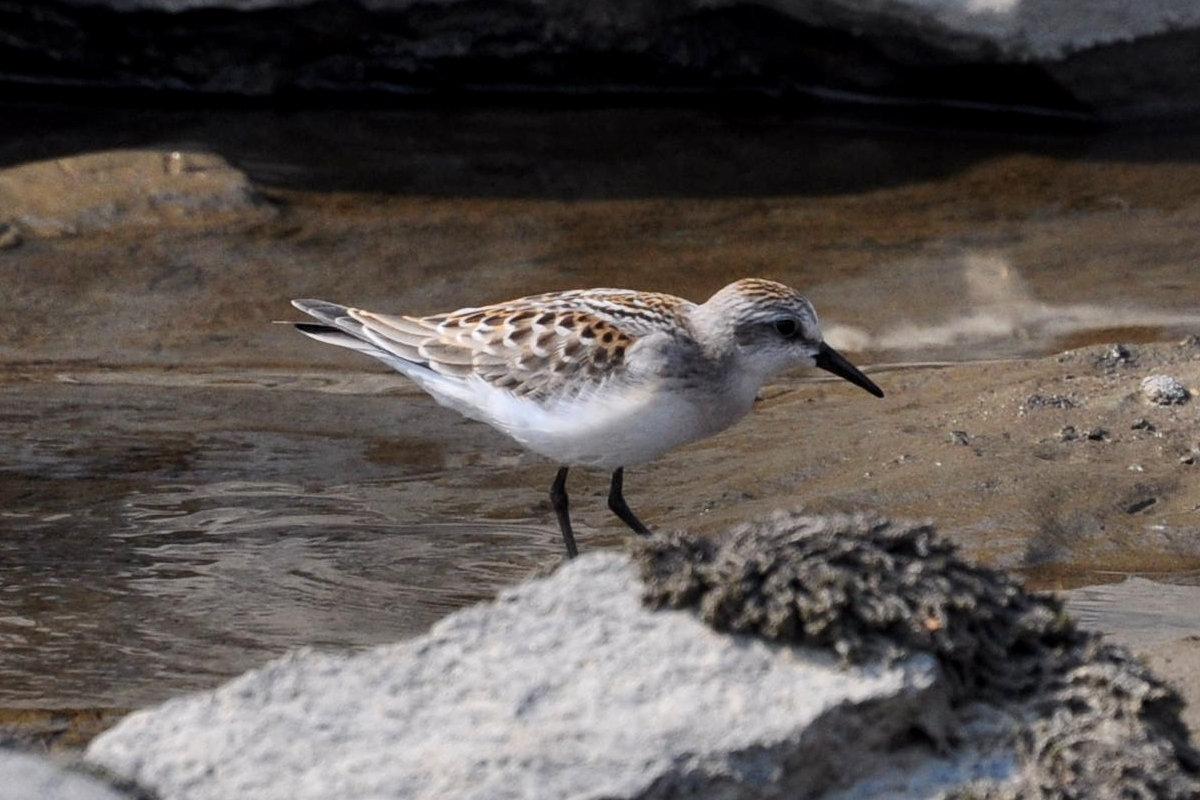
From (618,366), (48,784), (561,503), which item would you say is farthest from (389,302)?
(48,784)

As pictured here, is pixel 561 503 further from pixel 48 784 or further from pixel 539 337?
pixel 48 784

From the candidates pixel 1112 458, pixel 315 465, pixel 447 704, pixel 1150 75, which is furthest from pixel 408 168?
pixel 447 704

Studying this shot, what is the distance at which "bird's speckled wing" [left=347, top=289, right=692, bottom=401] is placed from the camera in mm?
6219

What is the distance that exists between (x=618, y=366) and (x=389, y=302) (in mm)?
3264

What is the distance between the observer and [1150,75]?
1146 centimetres

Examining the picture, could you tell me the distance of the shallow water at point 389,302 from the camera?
6.25 meters

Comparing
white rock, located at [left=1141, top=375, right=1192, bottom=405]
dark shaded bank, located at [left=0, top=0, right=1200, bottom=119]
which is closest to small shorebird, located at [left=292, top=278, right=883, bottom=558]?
white rock, located at [left=1141, top=375, right=1192, bottom=405]

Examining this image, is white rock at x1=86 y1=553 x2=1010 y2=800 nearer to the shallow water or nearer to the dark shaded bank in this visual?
the shallow water

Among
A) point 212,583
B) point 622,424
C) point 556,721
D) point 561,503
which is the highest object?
point 622,424

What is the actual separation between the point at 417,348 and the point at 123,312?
2834 millimetres

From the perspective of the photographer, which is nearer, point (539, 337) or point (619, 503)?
point (539, 337)

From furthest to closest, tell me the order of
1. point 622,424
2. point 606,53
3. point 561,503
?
point 606,53 → point 561,503 → point 622,424

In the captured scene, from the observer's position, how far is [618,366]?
614 centimetres

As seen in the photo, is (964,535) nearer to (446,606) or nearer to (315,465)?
(446,606)
